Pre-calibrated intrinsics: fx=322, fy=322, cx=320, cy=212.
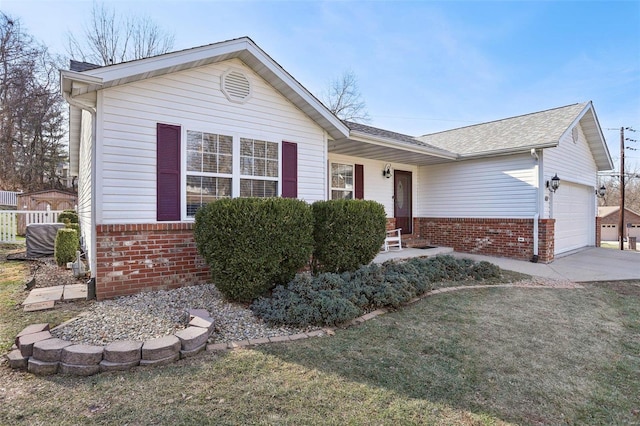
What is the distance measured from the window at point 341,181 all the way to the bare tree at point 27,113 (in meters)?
19.4

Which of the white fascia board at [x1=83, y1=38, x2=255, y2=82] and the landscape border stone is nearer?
the landscape border stone

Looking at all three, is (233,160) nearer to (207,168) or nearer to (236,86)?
(207,168)

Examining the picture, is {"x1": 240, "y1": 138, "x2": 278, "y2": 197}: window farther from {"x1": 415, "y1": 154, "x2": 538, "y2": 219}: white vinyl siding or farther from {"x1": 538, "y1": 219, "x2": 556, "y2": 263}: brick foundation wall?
{"x1": 538, "y1": 219, "x2": 556, "y2": 263}: brick foundation wall

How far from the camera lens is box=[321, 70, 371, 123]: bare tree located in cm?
2495

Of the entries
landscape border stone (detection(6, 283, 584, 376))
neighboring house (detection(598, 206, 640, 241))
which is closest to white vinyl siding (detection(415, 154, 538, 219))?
landscape border stone (detection(6, 283, 584, 376))

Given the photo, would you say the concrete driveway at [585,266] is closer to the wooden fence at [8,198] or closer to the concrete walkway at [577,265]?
the concrete walkway at [577,265]

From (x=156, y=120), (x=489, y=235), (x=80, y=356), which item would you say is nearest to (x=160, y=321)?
(x=80, y=356)

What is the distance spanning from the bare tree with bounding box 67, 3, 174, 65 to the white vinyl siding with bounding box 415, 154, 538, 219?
1852 cm

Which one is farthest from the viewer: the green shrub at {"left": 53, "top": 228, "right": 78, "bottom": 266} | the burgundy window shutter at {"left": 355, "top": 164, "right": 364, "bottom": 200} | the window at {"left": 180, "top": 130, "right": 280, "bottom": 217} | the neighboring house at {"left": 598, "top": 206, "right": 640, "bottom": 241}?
the neighboring house at {"left": 598, "top": 206, "right": 640, "bottom": 241}

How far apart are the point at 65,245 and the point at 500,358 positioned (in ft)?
26.8

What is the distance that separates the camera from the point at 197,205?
5.49 meters

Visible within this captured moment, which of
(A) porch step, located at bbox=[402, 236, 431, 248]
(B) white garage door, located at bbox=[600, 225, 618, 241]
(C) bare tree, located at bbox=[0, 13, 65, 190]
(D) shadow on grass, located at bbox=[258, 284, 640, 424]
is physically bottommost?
(B) white garage door, located at bbox=[600, 225, 618, 241]

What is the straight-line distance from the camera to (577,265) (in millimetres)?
8688

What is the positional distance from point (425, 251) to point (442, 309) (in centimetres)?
468
